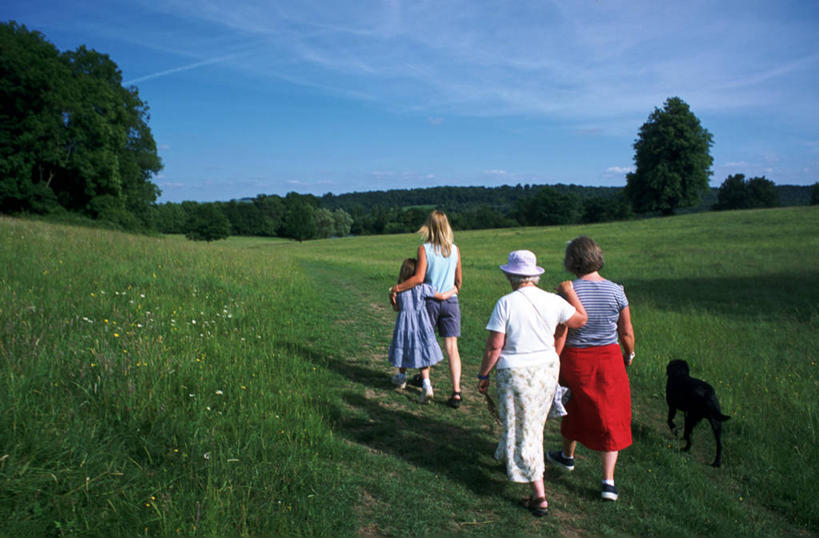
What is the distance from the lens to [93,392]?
12.3 feet

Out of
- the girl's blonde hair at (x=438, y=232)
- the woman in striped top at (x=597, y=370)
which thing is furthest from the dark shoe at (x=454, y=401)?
the woman in striped top at (x=597, y=370)

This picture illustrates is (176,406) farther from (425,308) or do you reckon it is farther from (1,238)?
(1,238)

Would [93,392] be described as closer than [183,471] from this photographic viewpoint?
No

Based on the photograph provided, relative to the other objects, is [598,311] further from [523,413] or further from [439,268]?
[439,268]

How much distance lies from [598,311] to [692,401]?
170 cm

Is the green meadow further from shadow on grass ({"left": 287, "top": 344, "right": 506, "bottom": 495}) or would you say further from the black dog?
the black dog

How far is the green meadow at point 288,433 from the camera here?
292 centimetres

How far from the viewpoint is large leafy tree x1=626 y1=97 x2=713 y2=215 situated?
189 feet

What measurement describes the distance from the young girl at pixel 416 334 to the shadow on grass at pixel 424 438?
47cm

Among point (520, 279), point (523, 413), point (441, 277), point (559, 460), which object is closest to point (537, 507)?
point (523, 413)

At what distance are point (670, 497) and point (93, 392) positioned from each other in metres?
4.85

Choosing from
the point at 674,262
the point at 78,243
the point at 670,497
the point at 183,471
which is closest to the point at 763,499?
the point at 670,497

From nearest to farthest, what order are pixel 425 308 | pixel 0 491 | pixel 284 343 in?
1. pixel 0 491
2. pixel 425 308
3. pixel 284 343

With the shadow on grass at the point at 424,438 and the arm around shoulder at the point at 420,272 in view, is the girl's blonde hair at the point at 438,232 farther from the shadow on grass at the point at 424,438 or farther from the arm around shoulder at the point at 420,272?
the shadow on grass at the point at 424,438
